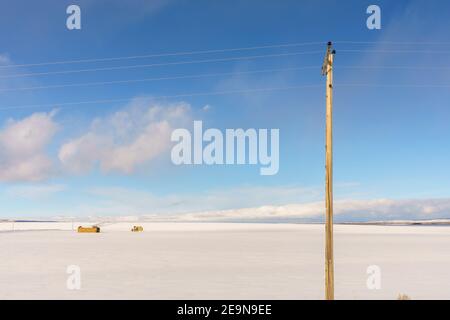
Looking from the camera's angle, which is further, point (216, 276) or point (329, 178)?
point (216, 276)

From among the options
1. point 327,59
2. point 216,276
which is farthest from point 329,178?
point 216,276

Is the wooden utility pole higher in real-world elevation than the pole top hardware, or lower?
lower

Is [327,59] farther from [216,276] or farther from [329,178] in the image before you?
[216,276]

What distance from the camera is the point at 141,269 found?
21531mm

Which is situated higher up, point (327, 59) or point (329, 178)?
point (327, 59)

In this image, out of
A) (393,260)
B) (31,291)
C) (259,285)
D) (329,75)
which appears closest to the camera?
(329,75)

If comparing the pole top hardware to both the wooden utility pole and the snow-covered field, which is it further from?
the snow-covered field

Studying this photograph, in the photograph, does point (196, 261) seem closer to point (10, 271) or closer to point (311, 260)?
point (311, 260)

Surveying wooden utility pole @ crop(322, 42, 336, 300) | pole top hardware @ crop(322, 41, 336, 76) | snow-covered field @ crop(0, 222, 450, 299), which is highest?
pole top hardware @ crop(322, 41, 336, 76)

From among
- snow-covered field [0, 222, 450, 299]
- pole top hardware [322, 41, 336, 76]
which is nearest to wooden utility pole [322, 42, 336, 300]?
pole top hardware [322, 41, 336, 76]

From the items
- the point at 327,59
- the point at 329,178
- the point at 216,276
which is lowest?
the point at 216,276

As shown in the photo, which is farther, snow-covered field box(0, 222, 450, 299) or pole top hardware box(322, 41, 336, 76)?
snow-covered field box(0, 222, 450, 299)
